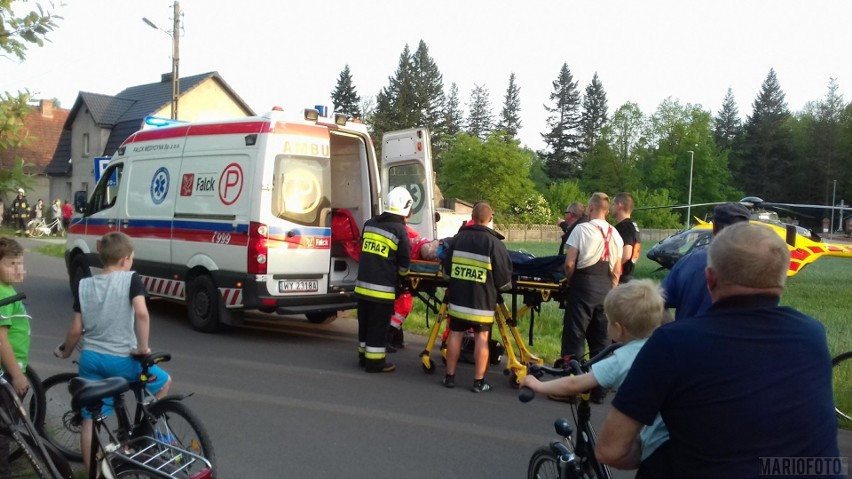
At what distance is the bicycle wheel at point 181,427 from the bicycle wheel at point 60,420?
1150 mm

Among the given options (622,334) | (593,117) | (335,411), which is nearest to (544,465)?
(622,334)

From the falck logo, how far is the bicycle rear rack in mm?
6898

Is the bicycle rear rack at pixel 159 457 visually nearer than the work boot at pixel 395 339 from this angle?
Yes

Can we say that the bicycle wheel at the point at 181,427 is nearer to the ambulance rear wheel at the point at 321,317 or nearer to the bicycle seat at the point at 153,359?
the bicycle seat at the point at 153,359

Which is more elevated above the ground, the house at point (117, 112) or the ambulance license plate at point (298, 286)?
the house at point (117, 112)

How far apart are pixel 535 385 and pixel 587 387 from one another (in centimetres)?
23

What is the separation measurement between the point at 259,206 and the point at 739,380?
7.54 meters

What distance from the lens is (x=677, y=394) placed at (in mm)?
2193

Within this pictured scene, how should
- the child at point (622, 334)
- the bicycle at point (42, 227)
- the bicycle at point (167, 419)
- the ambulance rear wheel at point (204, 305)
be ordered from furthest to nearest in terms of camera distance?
1. the bicycle at point (42, 227)
2. the ambulance rear wheel at point (204, 305)
3. the bicycle at point (167, 419)
4. the child at point (622, 334)

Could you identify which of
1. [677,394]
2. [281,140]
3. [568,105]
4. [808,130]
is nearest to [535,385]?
[677,394]

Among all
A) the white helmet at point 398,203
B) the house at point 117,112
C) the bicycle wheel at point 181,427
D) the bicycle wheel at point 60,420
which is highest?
the house at point 117,112

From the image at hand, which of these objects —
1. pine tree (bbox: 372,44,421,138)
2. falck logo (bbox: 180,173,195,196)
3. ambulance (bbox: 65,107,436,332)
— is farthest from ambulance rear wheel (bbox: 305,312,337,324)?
pine tree (bbox: 372,44,421,138)

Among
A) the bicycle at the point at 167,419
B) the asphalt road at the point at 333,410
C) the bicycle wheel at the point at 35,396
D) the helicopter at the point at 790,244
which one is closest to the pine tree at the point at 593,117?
the helicopter at the point at 790,244

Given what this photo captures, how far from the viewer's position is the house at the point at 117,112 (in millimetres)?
42219
